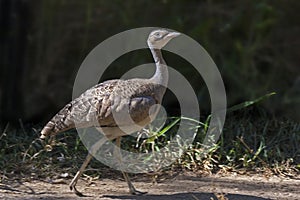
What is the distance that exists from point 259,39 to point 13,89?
3292 millimetres

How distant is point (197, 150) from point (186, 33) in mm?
3292

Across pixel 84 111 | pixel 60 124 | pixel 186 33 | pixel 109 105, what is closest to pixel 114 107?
pixel 109 105

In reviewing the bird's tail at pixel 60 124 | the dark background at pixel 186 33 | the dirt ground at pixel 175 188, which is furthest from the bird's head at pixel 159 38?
the dark background at pixel 186 33

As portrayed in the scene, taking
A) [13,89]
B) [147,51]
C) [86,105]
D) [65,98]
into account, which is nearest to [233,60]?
[147,51]

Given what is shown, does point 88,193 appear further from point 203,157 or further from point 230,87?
point 230,87

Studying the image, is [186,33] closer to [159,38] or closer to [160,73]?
[159,38]

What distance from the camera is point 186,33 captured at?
29.1 feet

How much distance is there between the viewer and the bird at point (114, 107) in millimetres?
4855

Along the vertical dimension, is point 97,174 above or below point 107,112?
below

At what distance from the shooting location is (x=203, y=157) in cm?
578

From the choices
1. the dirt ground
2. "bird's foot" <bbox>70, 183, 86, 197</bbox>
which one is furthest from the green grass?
"bird's foot" <bbox>70, 183, 86, 197</bbox>

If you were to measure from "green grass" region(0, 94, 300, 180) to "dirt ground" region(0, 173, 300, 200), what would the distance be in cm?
17

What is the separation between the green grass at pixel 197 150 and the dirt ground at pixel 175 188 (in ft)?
0.55

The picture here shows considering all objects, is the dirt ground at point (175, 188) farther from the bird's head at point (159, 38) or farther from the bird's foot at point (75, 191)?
the bird's head at point (159, 38)
